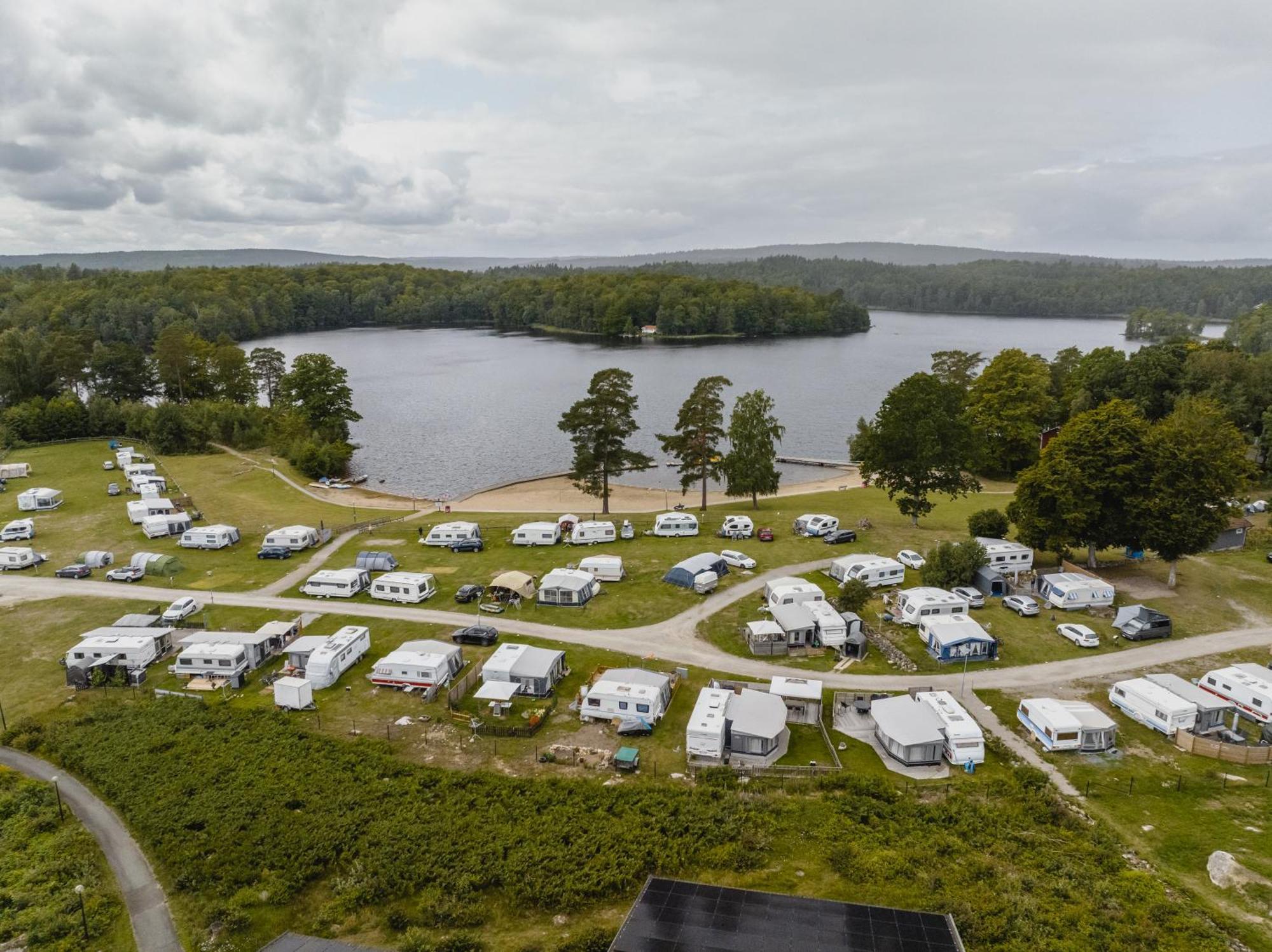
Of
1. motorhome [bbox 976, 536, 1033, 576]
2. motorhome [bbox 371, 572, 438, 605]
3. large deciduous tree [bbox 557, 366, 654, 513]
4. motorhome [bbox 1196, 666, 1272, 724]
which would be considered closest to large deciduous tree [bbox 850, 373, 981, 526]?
motorhome [bbox 976, 536, 1033, 576]

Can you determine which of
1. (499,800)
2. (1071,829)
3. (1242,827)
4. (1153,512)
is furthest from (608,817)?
(1153,512)

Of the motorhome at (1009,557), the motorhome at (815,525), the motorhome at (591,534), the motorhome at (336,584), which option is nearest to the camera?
the motorhome at (1009,557)

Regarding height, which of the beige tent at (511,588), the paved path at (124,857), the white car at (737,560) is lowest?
the paved path at (124,857)

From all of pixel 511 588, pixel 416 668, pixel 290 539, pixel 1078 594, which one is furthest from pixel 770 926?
pixel 290 539

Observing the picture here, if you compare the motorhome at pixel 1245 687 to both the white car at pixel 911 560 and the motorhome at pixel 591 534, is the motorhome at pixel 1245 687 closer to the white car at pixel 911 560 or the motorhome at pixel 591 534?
the white car at pixel 911 560

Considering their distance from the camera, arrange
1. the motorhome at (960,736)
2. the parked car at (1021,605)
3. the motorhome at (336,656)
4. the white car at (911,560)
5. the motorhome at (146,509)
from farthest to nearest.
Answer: the motorhome at (146,509) → the white car at (911,560) → the parked car at (1021,605) → the motorhome at (336,656) → the motorhome at (960,736)

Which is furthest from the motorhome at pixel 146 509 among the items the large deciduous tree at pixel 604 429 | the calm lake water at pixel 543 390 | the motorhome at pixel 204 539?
the large deciduous tree at pixel 604 429

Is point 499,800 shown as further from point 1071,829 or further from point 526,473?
point 526,473
